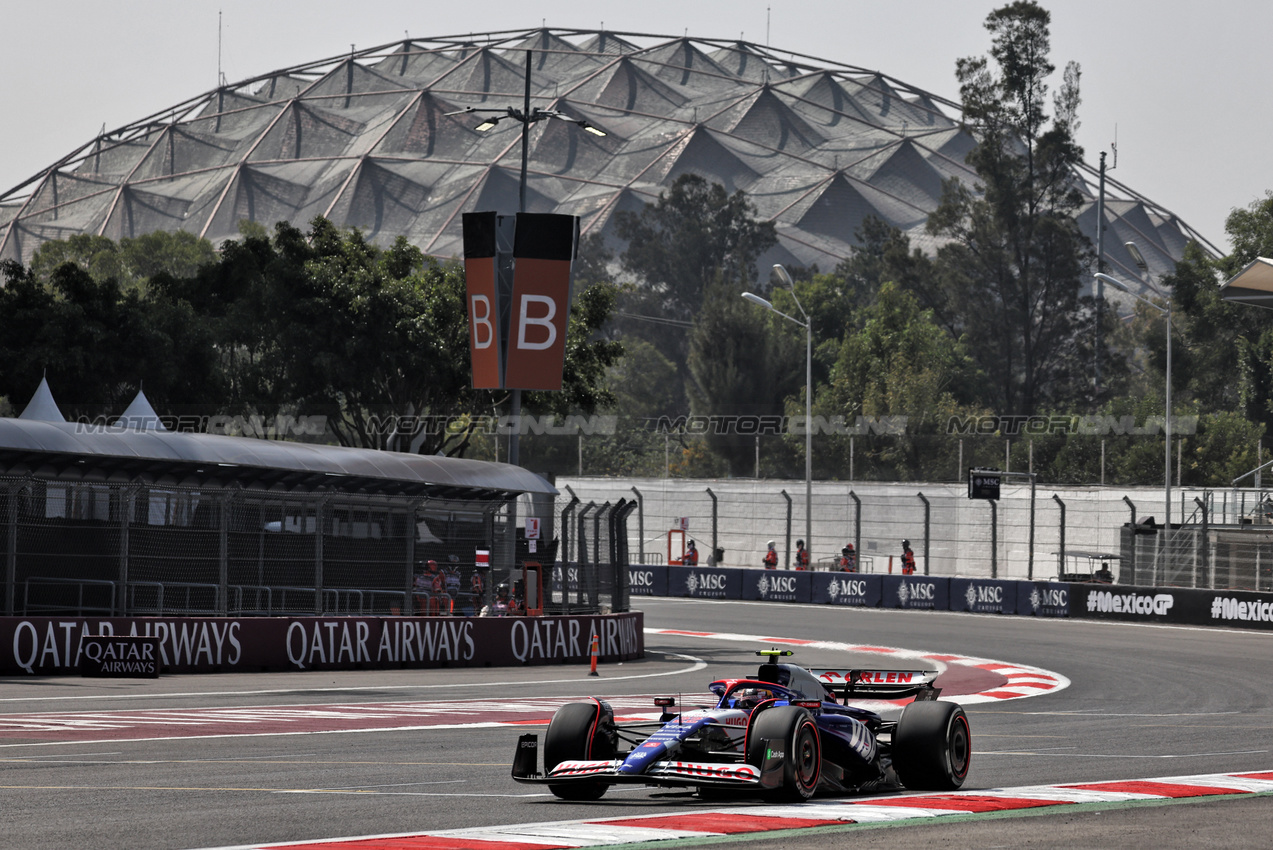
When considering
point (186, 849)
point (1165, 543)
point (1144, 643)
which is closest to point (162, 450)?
point (1144, 643)

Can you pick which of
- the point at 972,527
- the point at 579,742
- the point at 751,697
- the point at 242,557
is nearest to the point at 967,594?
the point at 972,527

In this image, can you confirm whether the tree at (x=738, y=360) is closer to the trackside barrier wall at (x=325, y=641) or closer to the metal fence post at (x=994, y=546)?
the metal fence post at (x=994, y=546)

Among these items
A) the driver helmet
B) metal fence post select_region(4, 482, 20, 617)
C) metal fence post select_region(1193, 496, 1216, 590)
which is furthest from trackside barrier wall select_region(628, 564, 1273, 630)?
the driver helmet

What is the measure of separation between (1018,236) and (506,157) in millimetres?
86548

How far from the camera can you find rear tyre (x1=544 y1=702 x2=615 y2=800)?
995cm

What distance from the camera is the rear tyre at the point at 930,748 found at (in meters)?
10.5

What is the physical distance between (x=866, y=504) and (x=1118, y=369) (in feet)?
144

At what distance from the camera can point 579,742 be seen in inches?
392

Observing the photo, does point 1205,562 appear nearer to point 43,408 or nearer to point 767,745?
point 43,408

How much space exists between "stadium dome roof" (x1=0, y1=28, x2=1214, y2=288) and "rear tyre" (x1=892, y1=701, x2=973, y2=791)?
468 feet

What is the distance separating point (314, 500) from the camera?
23000mm

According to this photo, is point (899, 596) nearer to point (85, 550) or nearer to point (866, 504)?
point (866, 504)

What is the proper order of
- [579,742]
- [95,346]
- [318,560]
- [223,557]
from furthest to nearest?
1. [95,346]
2. [318,560]
3. [223,557]
4. [579,742]

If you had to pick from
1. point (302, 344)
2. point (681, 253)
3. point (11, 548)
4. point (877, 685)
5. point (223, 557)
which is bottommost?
point (877, 685)
